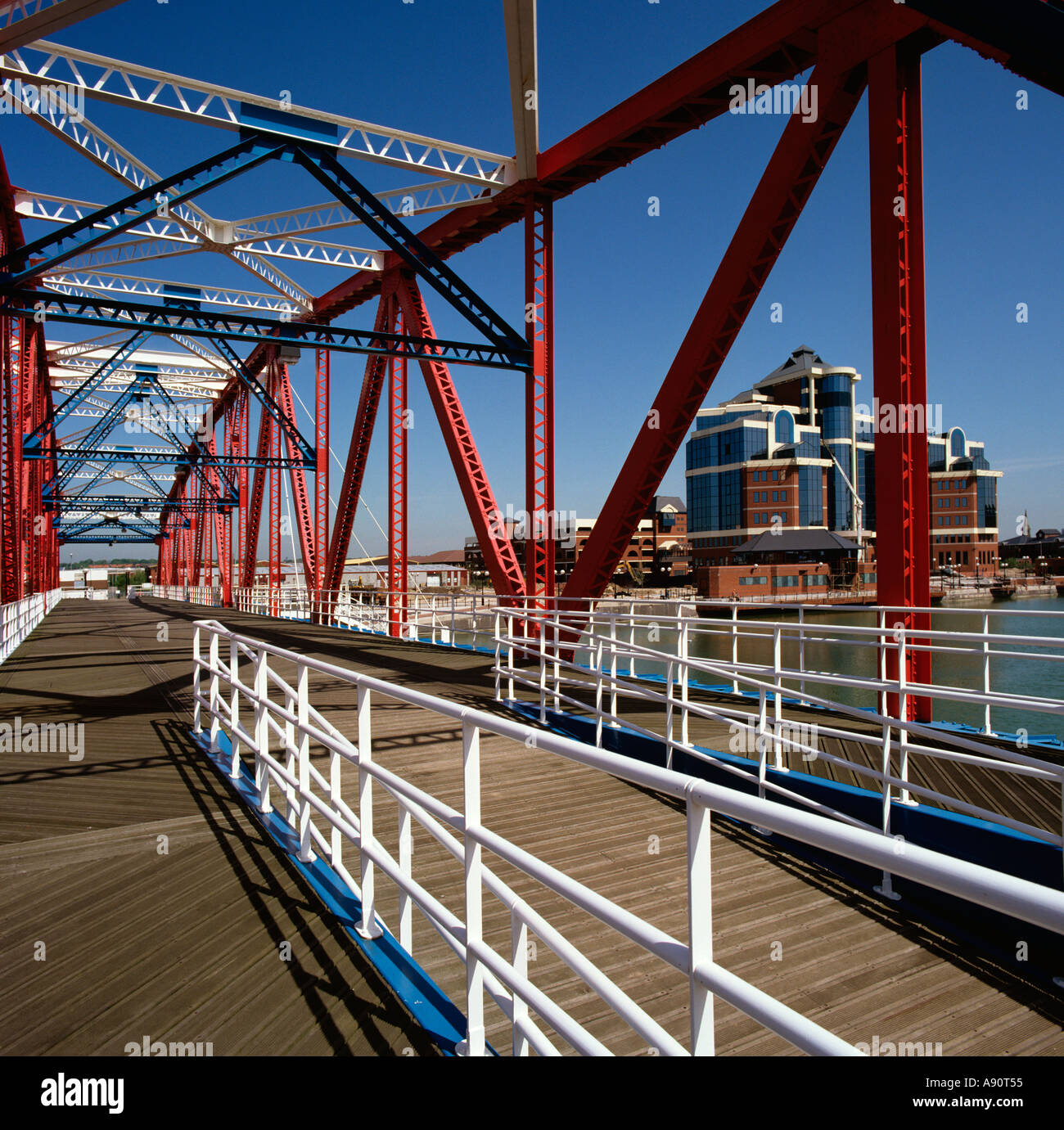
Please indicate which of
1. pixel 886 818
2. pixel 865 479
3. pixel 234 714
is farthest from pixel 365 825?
pixel 865 479

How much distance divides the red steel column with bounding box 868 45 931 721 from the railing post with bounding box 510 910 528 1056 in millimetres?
6957

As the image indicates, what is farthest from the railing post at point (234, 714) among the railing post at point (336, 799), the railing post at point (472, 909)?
the railing post at point (472, 909)

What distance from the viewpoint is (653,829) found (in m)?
5.43

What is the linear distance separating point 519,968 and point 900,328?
801 centimetres

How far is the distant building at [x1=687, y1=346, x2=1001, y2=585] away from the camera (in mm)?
51656

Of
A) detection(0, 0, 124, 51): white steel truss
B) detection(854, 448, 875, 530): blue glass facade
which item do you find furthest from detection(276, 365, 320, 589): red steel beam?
detection(854, 448, 875, 530): blue glass facade

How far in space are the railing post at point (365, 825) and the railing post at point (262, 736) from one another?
1897mm

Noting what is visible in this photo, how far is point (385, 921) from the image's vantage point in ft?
13.6

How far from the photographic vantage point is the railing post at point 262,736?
5.39 metres

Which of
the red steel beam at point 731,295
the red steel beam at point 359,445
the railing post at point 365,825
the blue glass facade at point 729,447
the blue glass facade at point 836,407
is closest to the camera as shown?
the railing post at point 365,825
